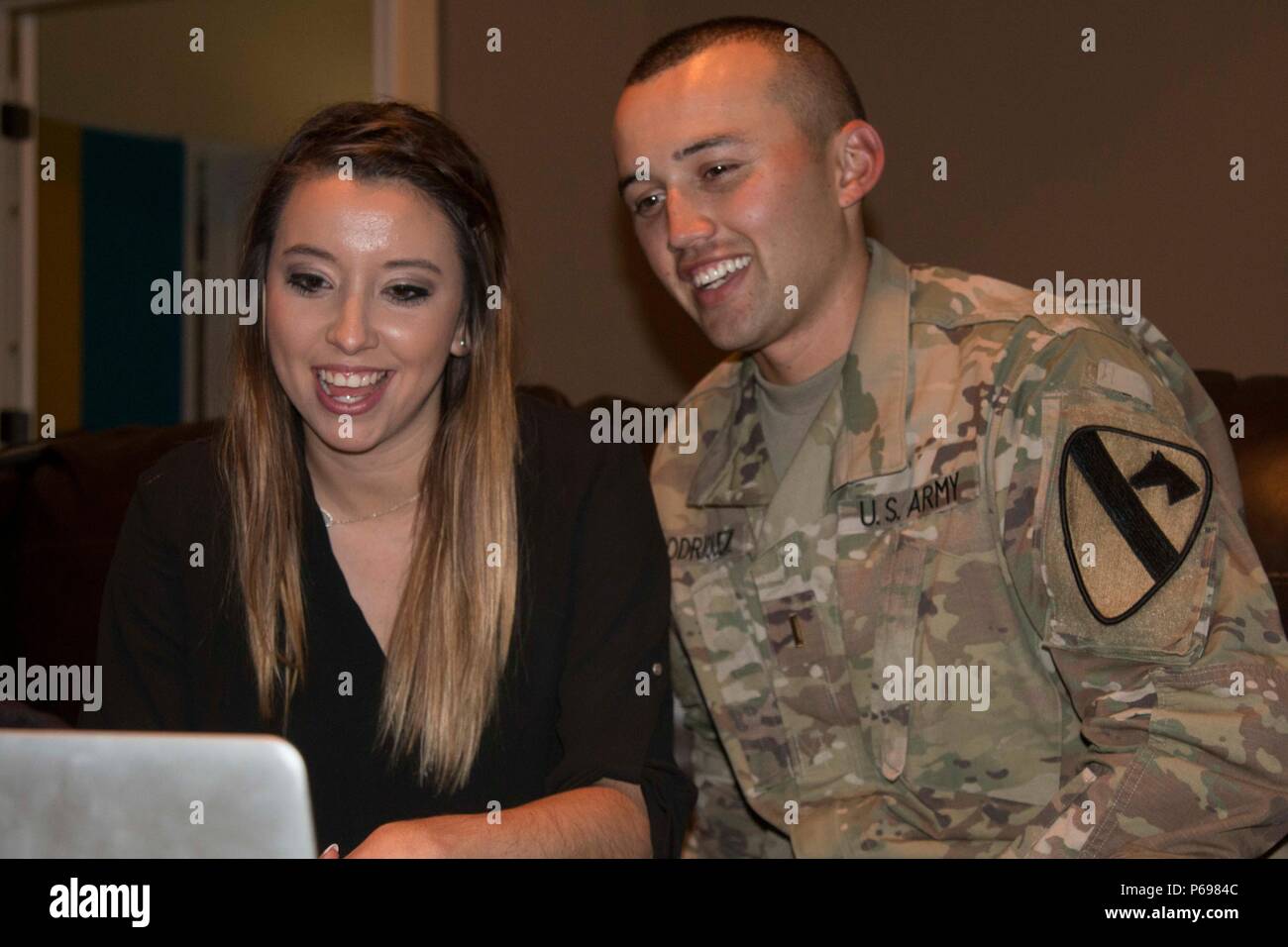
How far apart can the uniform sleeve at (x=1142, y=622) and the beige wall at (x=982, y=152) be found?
1.12m

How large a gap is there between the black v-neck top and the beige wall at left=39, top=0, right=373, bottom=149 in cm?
405

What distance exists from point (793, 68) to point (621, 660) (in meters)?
0.78

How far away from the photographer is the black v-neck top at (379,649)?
1.35 m

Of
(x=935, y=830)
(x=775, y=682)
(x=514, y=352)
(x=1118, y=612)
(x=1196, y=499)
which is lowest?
(x=935, y=830)

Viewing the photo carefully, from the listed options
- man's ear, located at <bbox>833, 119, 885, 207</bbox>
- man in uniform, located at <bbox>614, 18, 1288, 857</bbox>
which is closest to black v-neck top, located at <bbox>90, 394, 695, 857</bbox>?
man in uniform, located at <bbox>614, 18, 1288, 857</bbox>

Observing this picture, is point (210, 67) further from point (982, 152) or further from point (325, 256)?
point (325, 256)

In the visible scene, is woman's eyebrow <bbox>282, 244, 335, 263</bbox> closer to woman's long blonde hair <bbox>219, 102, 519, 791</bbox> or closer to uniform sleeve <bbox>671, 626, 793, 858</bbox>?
woman's long blonde hair <bbox>219, 102, 519, 791</bbox>

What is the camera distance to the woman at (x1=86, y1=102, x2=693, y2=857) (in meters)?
1.35

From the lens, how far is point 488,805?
1.36 m

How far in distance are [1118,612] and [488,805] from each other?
26.2 inches

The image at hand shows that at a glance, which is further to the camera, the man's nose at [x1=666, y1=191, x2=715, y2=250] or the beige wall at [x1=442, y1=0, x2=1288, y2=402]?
the beige wall at [x1=442, y1=0, x2=1288, y2=402]

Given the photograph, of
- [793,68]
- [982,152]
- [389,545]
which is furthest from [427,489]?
[982,152]
